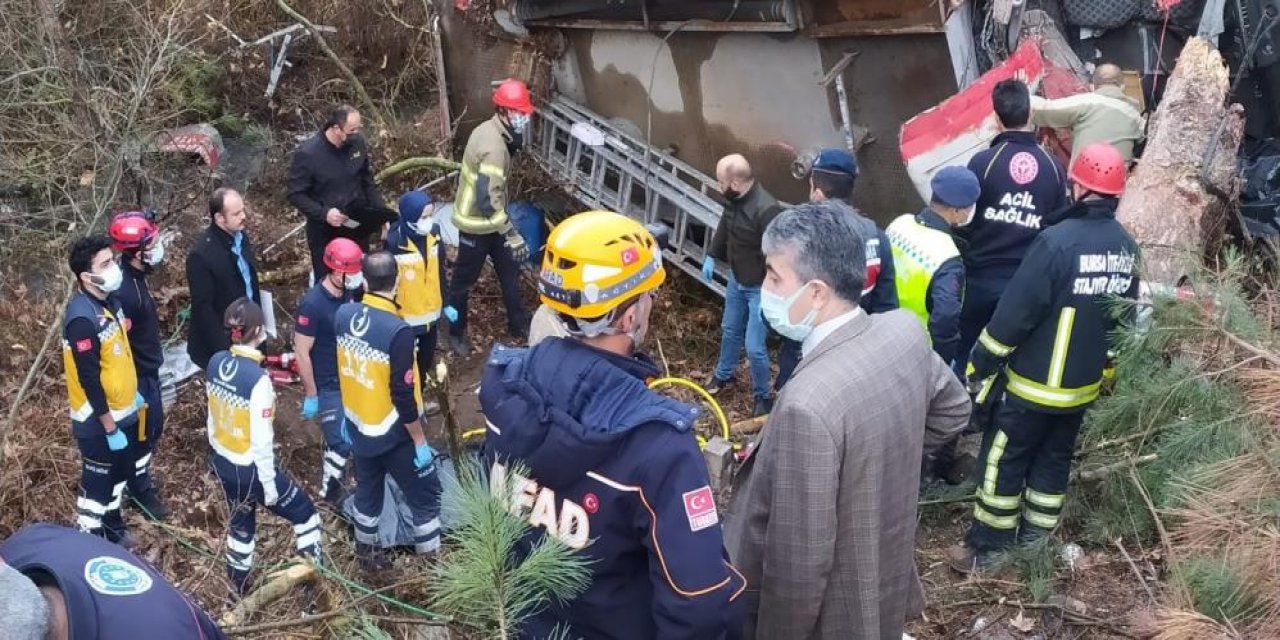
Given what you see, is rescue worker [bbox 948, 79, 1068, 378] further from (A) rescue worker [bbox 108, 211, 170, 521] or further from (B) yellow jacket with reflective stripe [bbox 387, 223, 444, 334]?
(A) rescue worker [bbox 108, 211, 170, 521]

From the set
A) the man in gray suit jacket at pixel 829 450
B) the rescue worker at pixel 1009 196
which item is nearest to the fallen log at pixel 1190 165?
the rescue worker at pixel 1009 196

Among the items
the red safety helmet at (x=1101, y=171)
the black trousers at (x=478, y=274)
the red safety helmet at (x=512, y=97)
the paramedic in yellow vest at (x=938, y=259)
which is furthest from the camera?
the black trousers at (x=478, y=274)

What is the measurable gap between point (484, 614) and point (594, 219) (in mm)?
908

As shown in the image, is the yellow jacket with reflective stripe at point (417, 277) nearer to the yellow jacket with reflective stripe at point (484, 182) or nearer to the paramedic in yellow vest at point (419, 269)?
the paramedic in yellow vest at point (419, 269)

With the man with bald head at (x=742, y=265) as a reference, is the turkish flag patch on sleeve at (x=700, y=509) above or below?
above

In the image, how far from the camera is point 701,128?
23.7 feet

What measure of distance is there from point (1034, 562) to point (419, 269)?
3.72 m

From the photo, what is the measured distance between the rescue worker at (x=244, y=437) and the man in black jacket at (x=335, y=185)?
227 centimetres

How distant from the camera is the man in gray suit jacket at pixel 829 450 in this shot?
2.32 m

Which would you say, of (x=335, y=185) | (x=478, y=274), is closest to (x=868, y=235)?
(x=478, y=274)

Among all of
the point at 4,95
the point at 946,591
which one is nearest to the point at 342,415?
the point at 946,591

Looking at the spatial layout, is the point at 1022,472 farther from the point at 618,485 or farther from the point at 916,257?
the point at 618,485

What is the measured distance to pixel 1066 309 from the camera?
3768 mm

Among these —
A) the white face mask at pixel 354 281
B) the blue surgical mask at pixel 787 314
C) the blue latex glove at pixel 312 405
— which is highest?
the blue surgical mask at pixel 787 314
